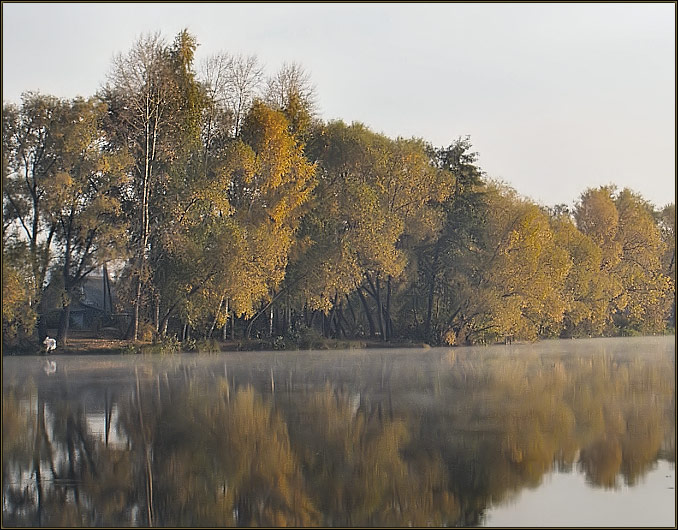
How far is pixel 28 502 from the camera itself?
9016 millimetres

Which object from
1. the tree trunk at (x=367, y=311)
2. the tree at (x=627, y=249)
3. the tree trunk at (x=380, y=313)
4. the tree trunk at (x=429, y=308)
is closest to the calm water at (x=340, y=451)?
the tree trunk at (x=380, y=313)

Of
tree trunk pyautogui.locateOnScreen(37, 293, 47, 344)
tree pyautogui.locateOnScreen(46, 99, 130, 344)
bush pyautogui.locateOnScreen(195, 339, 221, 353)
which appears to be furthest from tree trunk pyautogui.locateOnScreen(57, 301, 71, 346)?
bush pyautogui.locateOnScreen(195, 339, 221, 353)

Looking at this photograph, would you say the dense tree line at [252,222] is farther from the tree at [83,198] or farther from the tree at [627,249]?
the tree at [627,249]

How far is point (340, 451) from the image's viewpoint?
11781 millimetres

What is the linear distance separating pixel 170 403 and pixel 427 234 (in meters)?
26.8

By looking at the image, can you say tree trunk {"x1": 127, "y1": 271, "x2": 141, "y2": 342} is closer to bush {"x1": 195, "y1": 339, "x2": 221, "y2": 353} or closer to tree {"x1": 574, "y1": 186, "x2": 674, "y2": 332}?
bush {"x1": 195, "y1": 339, "x2": 221, "y2": 353}

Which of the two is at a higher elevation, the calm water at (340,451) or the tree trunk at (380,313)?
the tree trunk at (380,313)

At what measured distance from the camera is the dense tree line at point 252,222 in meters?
33.5

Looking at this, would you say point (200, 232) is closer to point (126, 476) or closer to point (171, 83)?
point (171, 83)

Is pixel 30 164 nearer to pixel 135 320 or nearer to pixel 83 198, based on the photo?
pixel 83 198

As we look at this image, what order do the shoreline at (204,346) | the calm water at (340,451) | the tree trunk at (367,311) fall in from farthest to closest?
the tree trunk at (367,311), the shoreline at (204,346), the calm water at (340,451)

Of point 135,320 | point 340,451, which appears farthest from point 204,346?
point 340,451

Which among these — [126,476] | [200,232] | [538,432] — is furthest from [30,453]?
[200,232]

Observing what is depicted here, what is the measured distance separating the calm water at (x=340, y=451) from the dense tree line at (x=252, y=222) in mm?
12060
